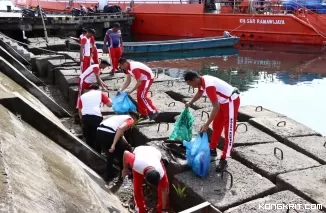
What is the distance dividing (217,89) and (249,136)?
1375 mm

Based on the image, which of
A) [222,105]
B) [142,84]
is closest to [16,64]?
[142,84]

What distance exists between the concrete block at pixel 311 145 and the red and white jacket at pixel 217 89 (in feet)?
4.53

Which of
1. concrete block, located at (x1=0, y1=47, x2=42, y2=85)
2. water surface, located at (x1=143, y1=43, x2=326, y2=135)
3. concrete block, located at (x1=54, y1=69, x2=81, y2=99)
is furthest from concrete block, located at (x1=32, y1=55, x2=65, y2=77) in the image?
water surface, located at (x1=143, y1=43, x2=326, y2=135)

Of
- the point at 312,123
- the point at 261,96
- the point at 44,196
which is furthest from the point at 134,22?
the point at 44,196

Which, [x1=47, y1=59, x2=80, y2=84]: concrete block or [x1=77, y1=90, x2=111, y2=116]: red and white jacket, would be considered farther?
[x1=47, y1=59, x2=80, y2=84]: concrete block

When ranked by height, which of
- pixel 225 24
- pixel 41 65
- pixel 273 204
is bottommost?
pixel 273 204

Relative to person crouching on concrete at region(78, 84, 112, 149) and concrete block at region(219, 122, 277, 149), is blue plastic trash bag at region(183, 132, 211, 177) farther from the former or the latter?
person crouching on concrete at region(78, 84, 112, 149)

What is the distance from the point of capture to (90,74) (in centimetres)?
826

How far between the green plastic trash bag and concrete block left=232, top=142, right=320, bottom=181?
0.71 metres

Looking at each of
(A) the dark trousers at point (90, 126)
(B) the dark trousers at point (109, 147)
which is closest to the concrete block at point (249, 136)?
(B) the dark trousers at point (109, 147)

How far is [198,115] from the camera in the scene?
7.03 metres

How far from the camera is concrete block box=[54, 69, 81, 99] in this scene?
971 cm

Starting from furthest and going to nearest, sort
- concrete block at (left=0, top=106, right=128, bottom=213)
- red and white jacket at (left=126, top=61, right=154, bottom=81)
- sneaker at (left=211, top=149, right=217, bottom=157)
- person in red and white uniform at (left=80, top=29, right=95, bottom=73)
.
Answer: person in red and white uniform at (left=80, top=29, right=95, bottom=73)
red and white jacket at (left=126, top=61, right=154, bottom=81)
sneaker at (left=211, top=149, right=217, bottom=157)
concrete block at (left=0, top=106, right=128, bottom=213)

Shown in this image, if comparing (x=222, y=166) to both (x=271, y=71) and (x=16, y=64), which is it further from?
(x=271, y=71)
